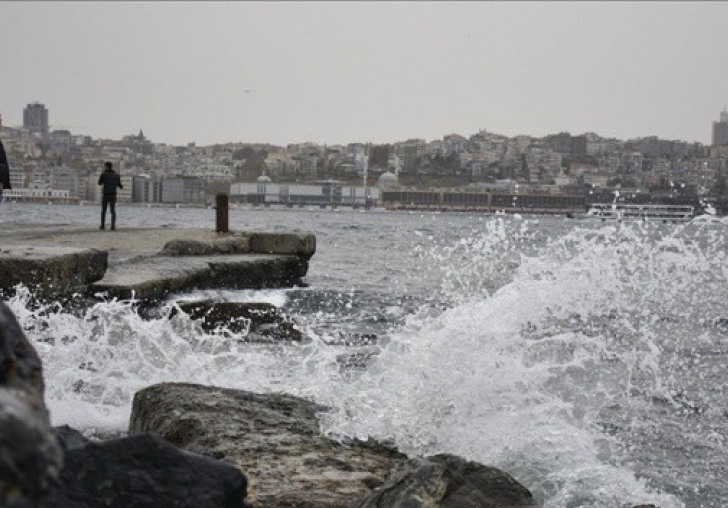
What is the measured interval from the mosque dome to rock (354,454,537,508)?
474 feet

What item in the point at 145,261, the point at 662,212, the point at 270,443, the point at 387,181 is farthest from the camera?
the point at 387,181

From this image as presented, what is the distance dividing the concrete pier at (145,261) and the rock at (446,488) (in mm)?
4076

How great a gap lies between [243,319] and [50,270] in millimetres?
2419

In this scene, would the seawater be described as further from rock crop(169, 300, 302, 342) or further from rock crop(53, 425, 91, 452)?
rock crop(53, 425, 91, 452)

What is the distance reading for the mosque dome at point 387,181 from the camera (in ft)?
488

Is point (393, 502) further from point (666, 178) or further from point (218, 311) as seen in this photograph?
point (666, 178)

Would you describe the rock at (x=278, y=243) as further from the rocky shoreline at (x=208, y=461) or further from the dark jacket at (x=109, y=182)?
the rocky shoreline at (x=208, y=461)

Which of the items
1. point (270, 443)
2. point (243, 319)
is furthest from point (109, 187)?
point (270, 443)

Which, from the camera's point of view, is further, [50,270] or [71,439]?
[50,270]

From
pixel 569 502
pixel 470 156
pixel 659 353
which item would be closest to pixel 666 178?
pixel 470 156

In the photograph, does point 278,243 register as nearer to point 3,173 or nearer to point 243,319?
point 243,319

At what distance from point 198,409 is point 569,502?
69.0 inches

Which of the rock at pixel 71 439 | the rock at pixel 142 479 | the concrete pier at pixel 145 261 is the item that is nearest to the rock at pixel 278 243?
the concrete pier at pixel 145 261

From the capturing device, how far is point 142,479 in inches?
79.5
